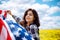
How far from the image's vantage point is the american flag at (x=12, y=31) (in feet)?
6.73

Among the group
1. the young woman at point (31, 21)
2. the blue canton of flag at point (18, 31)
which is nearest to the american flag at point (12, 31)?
the blue canton of flag at point (18, 31)

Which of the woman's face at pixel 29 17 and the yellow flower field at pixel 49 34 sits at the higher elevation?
the woman's face at pixel 29 17

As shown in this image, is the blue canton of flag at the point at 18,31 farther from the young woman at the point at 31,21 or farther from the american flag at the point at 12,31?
the young woman at the point at 31,21

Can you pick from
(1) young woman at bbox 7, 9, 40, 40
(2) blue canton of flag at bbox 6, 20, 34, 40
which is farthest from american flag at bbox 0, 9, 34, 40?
(1) young woman at bbox 7, 9, 40, 40

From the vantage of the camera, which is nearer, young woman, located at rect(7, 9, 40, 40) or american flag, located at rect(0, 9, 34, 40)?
american flag, located at rect(0, 9, 34, 40)

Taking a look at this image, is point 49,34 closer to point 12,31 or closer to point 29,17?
point 29,17

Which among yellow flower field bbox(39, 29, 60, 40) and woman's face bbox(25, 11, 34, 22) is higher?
woman's face bbox(25, 11, 34, 22)

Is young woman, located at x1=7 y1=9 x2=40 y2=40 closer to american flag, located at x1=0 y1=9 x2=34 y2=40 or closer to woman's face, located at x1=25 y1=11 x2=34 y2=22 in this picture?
woman's face, located at x1=25 y1=11 x2=34 y2=22

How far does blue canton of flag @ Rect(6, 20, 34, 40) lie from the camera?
2086 mm

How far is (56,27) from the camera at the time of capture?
2.35 m

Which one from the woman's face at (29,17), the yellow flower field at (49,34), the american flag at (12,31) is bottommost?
the yellow flower field at (49,34)

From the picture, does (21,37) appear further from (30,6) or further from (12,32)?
(30,6)

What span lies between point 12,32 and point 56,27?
570mm

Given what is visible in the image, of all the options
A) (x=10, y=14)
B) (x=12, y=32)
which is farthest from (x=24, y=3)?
(x=12, y=32)
